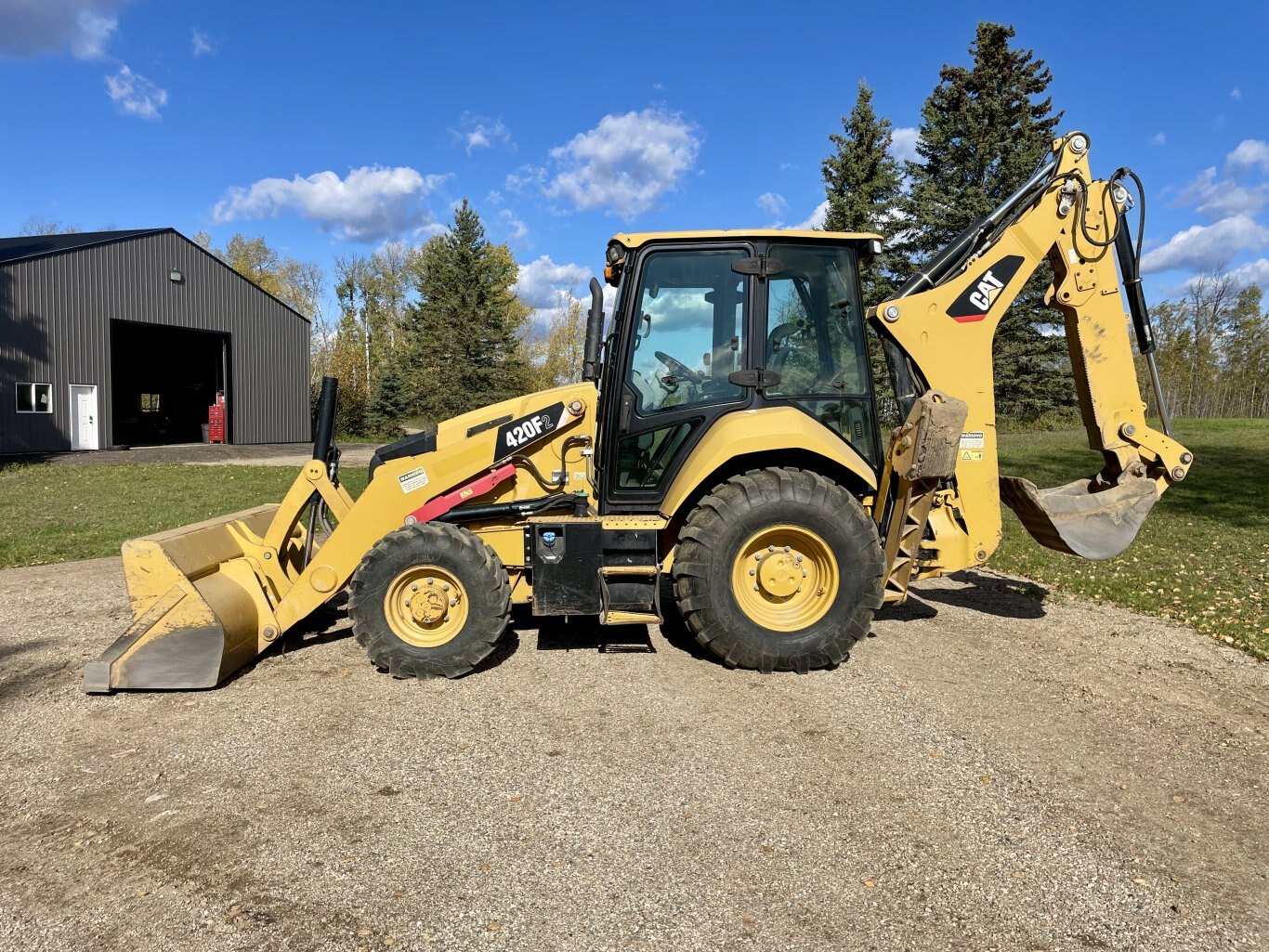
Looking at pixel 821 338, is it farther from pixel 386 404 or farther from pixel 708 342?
pixel 386 404

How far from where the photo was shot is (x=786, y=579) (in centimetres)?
525

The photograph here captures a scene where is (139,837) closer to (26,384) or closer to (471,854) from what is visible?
(471,854)

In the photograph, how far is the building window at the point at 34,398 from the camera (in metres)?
24.7

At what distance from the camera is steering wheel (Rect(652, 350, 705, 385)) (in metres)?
5.48

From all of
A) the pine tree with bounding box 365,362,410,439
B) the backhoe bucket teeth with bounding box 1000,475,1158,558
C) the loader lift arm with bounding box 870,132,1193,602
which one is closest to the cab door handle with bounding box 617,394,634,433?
the loader lift arm with bounding box 870,132,1193,602

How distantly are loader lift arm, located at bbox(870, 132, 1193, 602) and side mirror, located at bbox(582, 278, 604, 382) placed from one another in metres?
1.85

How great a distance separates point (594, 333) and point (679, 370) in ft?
2.31

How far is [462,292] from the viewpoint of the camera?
38094mm

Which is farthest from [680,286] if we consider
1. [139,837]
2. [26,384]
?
[26,384]

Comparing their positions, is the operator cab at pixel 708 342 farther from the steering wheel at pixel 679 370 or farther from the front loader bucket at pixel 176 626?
the front loader bucket at pixel 176 626

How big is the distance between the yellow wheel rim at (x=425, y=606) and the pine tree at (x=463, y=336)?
3292cm

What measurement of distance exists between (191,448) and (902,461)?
29.5 meters

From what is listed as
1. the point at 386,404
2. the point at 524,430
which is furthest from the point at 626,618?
the point at 386,404

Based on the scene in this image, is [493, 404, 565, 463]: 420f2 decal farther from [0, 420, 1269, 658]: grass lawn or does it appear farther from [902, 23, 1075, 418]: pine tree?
[902, 23, 1075, 418]: pine tree
